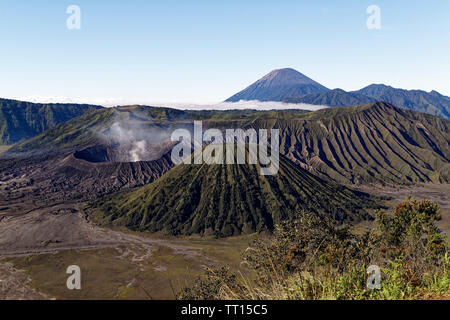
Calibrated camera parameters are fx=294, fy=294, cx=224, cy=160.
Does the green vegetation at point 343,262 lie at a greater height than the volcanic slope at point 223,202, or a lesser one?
greater

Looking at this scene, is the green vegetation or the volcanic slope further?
the volcanic slope

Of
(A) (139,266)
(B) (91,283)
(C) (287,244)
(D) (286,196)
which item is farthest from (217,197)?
(C) (287,244)

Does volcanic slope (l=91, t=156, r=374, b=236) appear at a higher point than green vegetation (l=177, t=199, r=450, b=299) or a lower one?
lower

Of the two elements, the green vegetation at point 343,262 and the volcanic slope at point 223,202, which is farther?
the volcanic slope at point 223,202

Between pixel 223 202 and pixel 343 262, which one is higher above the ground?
pixel 343 262
